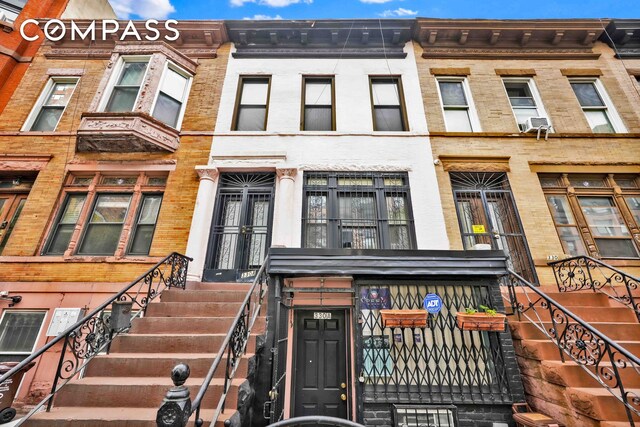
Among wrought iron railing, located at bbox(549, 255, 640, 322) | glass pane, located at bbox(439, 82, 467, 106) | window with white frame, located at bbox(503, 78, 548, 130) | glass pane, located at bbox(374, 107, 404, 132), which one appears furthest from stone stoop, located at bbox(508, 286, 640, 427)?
glass pane, located at bbox(439, 82, 467, 106)

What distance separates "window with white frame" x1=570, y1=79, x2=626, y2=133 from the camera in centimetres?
854

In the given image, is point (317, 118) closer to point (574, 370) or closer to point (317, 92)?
point (317, 92)

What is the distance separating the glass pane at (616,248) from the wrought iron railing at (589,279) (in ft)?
2.56

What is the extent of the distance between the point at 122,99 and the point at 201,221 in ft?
16.1

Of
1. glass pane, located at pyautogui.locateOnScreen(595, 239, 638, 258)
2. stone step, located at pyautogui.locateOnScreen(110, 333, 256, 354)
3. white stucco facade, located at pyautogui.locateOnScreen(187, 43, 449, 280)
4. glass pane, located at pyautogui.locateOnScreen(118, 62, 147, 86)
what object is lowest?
stone step, located at pyautogui.locateOnScreen(110, 333, 256, 354)

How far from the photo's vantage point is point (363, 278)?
5598mm

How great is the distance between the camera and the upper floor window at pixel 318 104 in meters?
8.77

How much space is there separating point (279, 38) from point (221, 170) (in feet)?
18.0

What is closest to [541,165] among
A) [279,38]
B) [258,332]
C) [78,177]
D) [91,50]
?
[258,332]

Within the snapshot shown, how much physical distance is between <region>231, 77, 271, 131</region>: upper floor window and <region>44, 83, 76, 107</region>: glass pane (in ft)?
17.8

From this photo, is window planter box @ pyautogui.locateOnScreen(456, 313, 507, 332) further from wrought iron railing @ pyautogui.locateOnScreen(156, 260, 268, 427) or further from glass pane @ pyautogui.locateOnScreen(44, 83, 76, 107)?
glass pane @ pyautogui.locateOnScreen(44, 83, 76, 107)

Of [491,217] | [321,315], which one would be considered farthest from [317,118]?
[321,315]

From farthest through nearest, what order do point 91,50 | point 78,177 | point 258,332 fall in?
point 91,50, point 78,177, point 258,332

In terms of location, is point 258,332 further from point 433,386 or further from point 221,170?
point 221,170
